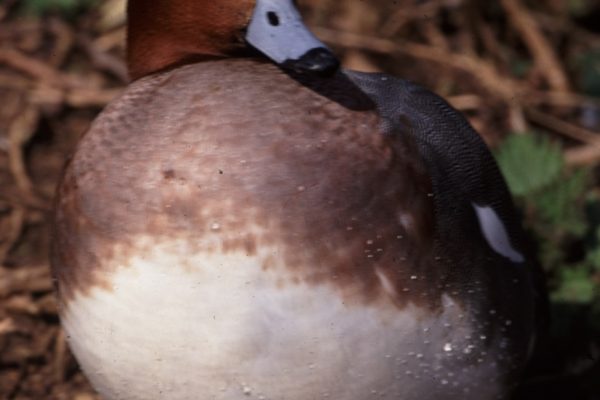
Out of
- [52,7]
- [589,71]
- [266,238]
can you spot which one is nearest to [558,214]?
[589,71]

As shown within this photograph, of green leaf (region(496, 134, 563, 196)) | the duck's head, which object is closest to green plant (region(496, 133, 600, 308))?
green leaf (region(496, 134, 563, 196))

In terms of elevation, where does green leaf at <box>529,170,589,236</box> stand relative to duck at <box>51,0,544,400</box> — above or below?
below

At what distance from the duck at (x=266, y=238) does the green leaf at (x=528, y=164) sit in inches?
35.1

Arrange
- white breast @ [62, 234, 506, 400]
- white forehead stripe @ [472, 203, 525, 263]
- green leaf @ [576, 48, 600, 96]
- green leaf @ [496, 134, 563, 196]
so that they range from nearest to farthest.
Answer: white breast @ [62, 234, 506, 400]
white forehead stripe @ [472, 203, 525, 263]
green leaf @ [496, 134, 563, 196]
green leaf @ [576, 48, 600, 96]

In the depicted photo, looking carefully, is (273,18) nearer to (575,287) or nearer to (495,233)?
(495,233)

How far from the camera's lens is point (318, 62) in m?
1.34

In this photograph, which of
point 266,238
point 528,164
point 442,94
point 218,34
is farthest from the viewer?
point 442,94

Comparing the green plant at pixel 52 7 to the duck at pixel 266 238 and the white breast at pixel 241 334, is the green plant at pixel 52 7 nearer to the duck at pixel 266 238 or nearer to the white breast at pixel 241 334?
the duck at pixel 266 238

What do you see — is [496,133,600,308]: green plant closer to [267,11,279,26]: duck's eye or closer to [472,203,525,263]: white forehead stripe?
[472,203,525,263]: white forehead stripe

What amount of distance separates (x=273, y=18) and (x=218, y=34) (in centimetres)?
12

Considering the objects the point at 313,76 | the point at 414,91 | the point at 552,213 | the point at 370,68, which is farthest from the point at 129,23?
the point at 370,68

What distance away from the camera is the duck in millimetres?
1300

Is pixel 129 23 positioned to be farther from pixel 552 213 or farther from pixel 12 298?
pixel 552 213

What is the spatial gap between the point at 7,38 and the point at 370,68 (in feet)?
3.36
